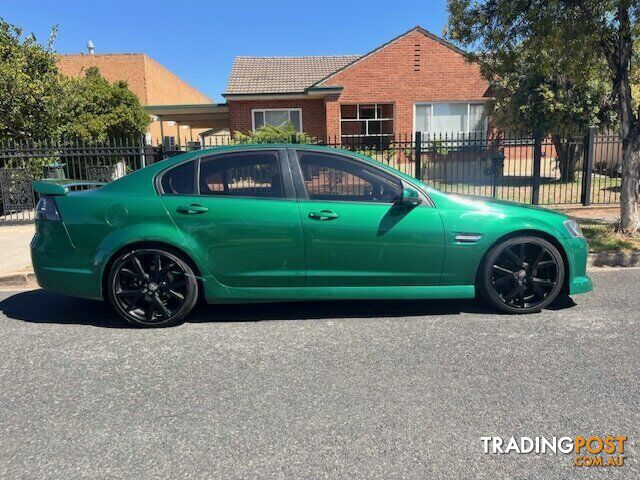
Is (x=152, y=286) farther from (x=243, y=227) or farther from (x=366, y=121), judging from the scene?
(x=366, y=121)

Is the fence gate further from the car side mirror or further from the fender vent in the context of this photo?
the fender vent

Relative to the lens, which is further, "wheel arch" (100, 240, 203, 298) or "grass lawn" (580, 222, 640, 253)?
"grass lawn" (580, 222, 640, 253)

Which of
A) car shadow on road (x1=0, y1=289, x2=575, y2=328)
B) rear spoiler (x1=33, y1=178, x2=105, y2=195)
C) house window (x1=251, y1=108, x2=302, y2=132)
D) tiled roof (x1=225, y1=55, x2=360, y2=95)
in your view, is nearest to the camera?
rear spoiler (x1=33, y1=178, x2=105, y2=195)

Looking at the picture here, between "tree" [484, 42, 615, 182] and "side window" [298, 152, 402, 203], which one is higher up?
"tree" [484, 42, 615, 182]

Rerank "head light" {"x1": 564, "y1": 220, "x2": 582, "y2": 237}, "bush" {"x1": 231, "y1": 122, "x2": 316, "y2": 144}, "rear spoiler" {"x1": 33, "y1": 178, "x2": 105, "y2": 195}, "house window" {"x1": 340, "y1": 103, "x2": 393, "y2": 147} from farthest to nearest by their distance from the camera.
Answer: "house window" {"x1": 340, "y1": 103, "x2": 393, "y2": 147} < "bush" {"x1": 231, "y1": 122, "x2": 316, "y2": 144} < "head light" {"x1": 564, "y1": 220, "x2": 582, "y2": 237} < "rear spoiler" {"x1": 33, "y1": 178, "x2": 105, "y2": 195}

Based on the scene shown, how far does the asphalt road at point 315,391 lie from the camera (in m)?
2.57

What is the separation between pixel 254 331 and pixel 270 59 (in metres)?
20.4

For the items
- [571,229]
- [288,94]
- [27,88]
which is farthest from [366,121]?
[571,229]

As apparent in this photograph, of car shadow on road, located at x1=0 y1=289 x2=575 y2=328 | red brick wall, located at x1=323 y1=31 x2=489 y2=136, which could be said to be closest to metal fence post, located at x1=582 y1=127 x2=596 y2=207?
car shadow on road, located at x1=0 y1=289 x2=575 y2=328

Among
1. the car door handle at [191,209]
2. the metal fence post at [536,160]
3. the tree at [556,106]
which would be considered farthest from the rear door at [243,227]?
the tree at [556,106]

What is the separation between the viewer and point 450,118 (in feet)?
66.6

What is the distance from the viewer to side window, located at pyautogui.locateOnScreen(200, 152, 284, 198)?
14.6ft

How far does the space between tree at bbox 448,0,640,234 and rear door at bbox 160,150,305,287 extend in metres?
5.15

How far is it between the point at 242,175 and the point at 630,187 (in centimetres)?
633
